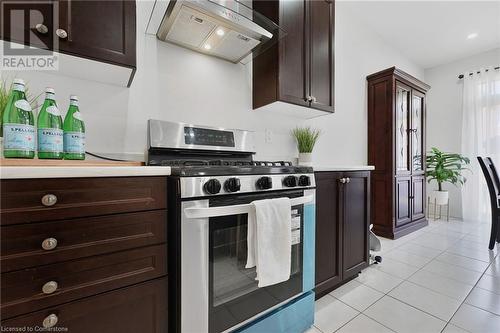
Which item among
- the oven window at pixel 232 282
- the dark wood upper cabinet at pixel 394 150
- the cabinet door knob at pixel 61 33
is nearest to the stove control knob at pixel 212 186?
the oven window at pixel 232 282

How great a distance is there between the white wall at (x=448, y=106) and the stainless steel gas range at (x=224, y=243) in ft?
13.8

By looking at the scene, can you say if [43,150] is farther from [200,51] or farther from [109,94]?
[200,51]

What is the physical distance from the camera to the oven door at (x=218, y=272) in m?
0.88

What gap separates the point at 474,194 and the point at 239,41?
178 inches

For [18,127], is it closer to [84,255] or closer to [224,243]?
[84,255]

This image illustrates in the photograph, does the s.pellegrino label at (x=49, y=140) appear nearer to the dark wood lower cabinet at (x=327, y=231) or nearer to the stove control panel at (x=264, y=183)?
the stove control panel at (x=264, y=183)

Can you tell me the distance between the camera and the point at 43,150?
0.90m

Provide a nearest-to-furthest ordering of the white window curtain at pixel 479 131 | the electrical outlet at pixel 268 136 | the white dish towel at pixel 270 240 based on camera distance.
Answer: the white dish towel at pixel 270 240 < the electrical outlet at pixel 268 136 < the white window curtain at pixel 479 131

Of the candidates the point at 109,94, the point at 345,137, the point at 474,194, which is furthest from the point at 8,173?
the point at 474,194

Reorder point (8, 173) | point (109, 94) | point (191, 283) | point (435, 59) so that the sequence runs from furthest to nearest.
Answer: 1. point (435, 59)
2. point (109, 94)
3. point (191, 283)
4. point (8, 173)

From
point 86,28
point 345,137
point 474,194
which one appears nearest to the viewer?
point 86,28

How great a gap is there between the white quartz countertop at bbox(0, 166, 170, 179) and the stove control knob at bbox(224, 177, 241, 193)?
0.26 m

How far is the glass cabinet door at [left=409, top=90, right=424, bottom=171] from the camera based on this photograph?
3211 mm

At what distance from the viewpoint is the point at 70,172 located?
71 cm
